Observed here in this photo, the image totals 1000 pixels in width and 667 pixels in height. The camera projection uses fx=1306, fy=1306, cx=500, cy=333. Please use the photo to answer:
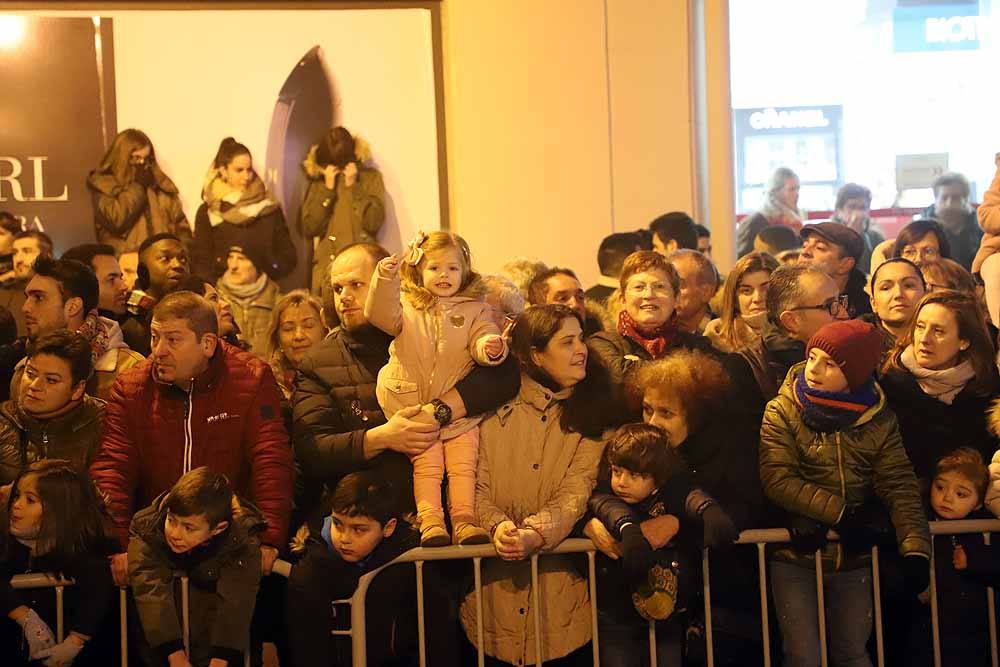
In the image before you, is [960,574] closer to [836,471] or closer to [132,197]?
[836,471]

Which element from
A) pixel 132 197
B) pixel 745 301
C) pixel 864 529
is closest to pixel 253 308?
pixel 132 197

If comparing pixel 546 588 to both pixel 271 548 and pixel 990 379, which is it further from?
pixel 990 379

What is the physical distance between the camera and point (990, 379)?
481 centimetres

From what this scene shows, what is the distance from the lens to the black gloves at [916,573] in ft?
14.3

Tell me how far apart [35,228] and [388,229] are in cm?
221

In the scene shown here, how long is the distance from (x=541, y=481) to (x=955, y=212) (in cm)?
550

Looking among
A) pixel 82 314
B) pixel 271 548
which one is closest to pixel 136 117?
pixel 82 314

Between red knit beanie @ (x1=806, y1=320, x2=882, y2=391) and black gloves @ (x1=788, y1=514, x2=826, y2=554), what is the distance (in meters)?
0.48

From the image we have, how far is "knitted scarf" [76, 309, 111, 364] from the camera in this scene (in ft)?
17.4

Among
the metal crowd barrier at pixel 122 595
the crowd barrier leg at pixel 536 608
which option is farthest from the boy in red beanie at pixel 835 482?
the metal crowd barrier at pixel 122 595

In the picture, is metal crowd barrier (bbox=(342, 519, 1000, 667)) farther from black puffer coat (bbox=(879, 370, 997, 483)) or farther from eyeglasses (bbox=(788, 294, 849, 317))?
eyeglasses (bbox=(788, 294, 849, 317))

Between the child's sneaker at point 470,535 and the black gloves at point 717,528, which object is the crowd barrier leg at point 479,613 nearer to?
the child's sneaker at point 470,535

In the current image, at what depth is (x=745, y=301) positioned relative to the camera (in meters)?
5.67

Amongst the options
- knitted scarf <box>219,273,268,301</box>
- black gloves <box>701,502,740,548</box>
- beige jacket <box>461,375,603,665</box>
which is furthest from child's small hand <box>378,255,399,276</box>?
knitted scarf <box>219,273,268,301</box>
